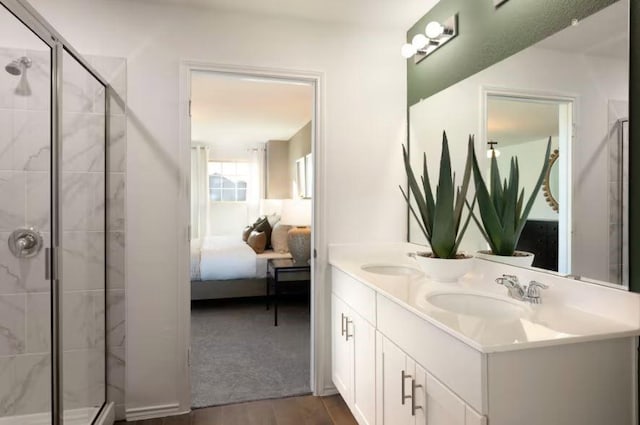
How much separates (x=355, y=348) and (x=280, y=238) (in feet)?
9.40

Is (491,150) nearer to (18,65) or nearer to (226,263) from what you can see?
(18,65)

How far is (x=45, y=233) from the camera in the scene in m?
1.65

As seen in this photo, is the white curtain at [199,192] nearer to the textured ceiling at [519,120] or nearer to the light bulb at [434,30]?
the light bulb at [434,30]

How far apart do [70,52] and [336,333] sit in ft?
6.57

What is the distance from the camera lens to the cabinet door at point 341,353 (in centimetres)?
201

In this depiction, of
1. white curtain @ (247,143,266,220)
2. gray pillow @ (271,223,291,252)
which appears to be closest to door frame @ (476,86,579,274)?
gray pillow @ (271,223,291,252)

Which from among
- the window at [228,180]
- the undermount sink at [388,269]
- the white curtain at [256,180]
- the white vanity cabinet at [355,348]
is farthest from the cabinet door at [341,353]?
the window at [228,180]

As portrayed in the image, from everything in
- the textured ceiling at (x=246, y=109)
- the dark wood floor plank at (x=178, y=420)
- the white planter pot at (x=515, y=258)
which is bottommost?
the dark wood floor plank at (x=178, y=420)

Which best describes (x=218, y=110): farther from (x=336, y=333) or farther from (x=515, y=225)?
(x=515, y=225)

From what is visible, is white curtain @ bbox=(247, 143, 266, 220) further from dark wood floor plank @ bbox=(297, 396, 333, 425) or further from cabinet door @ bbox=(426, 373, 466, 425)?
cabinet door @ bbox=(426, 373, 466, 425)

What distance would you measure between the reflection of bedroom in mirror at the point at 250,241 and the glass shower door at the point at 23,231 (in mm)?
860

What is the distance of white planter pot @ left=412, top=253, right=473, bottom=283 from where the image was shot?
168cm

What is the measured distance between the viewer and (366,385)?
1.78 metres

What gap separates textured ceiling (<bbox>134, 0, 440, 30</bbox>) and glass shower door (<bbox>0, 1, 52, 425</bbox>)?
76 centimetres
